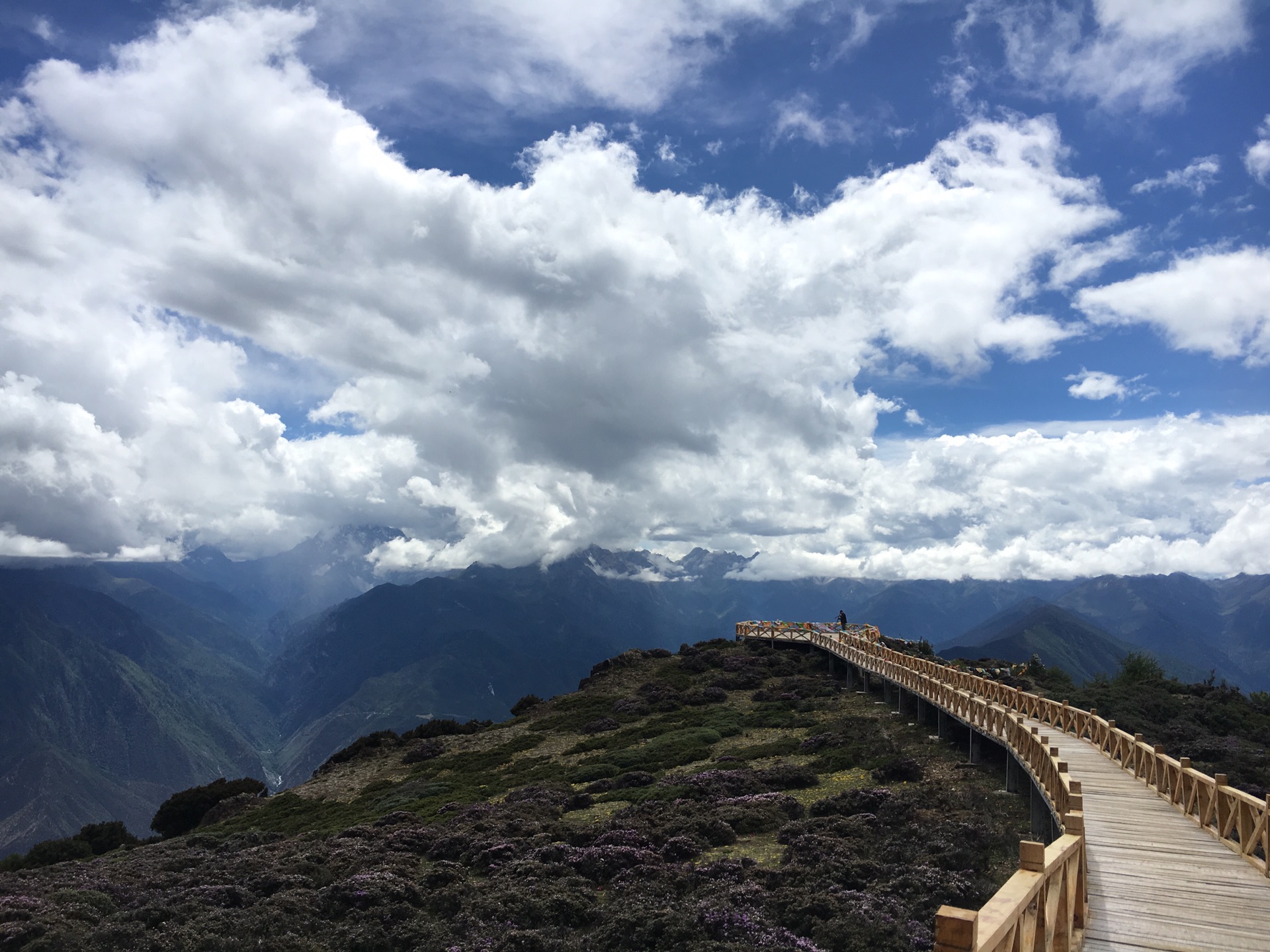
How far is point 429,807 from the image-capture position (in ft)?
87.9

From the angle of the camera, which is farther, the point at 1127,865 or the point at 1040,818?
A: the point at 1040,818

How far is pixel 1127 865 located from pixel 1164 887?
937mm

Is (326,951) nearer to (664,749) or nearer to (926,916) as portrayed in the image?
(926,916)

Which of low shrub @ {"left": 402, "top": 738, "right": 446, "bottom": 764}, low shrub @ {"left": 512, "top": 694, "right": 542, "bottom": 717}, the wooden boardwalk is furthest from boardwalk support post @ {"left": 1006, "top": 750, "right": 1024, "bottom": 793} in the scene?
low shrub @ {"left": 512, "top": 694, "right": 542, "bottom": 717}

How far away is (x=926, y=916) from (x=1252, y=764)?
18.5 meters

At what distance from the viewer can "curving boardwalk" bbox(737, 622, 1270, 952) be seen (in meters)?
6.88

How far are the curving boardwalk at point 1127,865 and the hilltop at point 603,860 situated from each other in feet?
6.19

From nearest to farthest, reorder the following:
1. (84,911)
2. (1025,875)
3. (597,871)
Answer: (1025,875) < (84,911) < (597,871)

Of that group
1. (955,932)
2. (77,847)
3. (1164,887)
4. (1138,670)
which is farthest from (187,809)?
(1138,670)

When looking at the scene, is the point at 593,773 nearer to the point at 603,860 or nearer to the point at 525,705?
the point at 603,860

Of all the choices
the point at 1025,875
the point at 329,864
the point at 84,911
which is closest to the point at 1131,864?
the point at 1025,875

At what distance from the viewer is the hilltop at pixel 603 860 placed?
39.1 ft

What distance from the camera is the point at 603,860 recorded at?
51.7 ft

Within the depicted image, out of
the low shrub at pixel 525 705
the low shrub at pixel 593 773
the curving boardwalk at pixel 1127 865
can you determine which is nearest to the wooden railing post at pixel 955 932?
the curving boardwalk at pixel 1127 865
